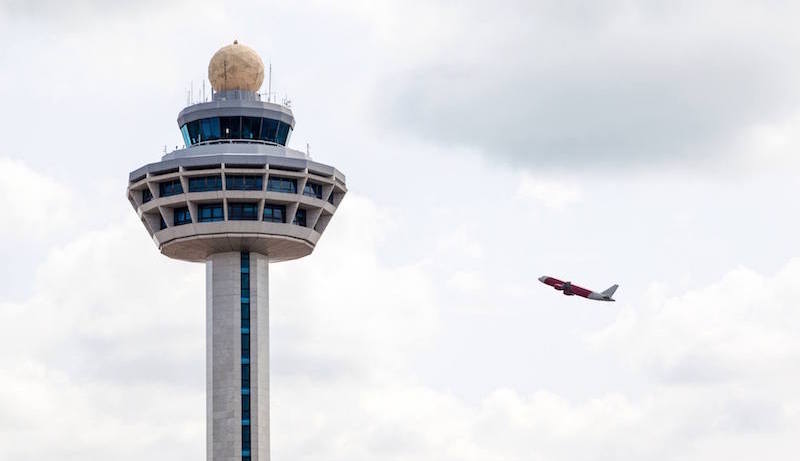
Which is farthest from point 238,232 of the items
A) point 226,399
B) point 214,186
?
point 226,399

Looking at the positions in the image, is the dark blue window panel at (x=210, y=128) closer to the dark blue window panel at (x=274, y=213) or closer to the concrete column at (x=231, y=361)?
the dark blue window panel at (x=274, y=213)

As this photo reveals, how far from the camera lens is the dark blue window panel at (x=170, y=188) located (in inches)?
7283

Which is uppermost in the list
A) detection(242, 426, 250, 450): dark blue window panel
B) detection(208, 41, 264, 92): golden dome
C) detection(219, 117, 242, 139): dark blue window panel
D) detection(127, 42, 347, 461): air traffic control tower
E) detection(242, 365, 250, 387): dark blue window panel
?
detection(208, 41, 264, 92): golden dome

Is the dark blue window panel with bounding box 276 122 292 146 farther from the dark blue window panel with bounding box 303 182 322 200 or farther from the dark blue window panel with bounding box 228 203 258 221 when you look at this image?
the dark blue window panel with bounding box 228 203 258 221

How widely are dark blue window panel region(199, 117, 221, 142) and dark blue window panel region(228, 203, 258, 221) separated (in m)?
8.77

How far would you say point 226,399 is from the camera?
18300cm

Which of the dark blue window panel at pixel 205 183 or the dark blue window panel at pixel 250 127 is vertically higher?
the dark blue window panel at pixel 250 127

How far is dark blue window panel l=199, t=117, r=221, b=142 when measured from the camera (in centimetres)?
18950

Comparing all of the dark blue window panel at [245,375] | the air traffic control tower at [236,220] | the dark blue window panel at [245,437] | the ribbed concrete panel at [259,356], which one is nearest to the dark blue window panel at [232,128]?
the air traffic control tower at [236,220]

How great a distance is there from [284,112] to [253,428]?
32.0 meters

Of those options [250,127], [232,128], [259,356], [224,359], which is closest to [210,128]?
[232,128]

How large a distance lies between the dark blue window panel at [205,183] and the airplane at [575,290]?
34789 mm

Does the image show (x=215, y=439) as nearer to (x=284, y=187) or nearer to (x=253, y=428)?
(x=253, y=428)

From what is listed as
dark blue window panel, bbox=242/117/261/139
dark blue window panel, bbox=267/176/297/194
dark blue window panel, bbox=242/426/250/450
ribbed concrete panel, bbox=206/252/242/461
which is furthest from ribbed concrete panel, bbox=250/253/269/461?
dark blue window panel, bbox=242/117/261/139
